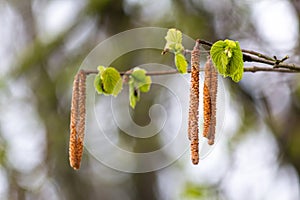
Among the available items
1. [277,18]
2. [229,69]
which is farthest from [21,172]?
[229,69]

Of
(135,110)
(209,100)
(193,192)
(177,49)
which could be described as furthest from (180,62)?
(135,110)

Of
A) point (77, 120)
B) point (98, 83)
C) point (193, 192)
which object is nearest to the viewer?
point (77, 120)

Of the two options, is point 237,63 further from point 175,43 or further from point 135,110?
point 135,110

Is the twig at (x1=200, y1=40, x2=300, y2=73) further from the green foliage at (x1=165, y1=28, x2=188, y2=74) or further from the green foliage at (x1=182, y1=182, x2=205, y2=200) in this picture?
the green foliage at (x1=182, y1=182, x2=205, y2=200)

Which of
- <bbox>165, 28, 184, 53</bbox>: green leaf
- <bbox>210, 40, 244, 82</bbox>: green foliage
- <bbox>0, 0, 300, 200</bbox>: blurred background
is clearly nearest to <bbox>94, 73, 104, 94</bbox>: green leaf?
<bbox>165, 28, 184, 53</bbox>: green leaf

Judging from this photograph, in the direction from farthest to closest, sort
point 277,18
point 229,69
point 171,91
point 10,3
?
point 10,3, point 171,91, point 277,18, point 229,69

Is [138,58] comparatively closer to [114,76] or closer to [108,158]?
[108,158]
